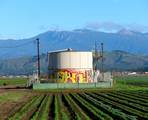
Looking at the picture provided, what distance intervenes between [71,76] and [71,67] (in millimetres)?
1543

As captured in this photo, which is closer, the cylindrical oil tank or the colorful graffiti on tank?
the colorful graffiti on tank

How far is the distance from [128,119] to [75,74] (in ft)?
197

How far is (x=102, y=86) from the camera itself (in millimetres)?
84812

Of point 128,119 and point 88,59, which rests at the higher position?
point 88,59

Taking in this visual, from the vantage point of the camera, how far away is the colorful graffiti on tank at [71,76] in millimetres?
89938

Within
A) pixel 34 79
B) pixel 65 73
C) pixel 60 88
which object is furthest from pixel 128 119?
pixel 34 79

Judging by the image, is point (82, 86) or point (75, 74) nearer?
point (82, 86)

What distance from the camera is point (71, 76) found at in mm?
90188

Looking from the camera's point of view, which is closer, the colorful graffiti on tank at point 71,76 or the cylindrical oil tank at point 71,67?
the colorful graffiti on tank at point 71,76

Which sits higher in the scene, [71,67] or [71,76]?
[71,67]

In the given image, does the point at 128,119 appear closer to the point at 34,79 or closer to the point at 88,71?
the point at 88,71

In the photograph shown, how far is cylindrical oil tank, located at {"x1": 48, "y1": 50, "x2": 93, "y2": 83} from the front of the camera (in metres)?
90.1

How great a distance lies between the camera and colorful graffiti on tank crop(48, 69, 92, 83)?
89.9 m

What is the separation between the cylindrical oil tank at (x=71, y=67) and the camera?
90.1 meters
